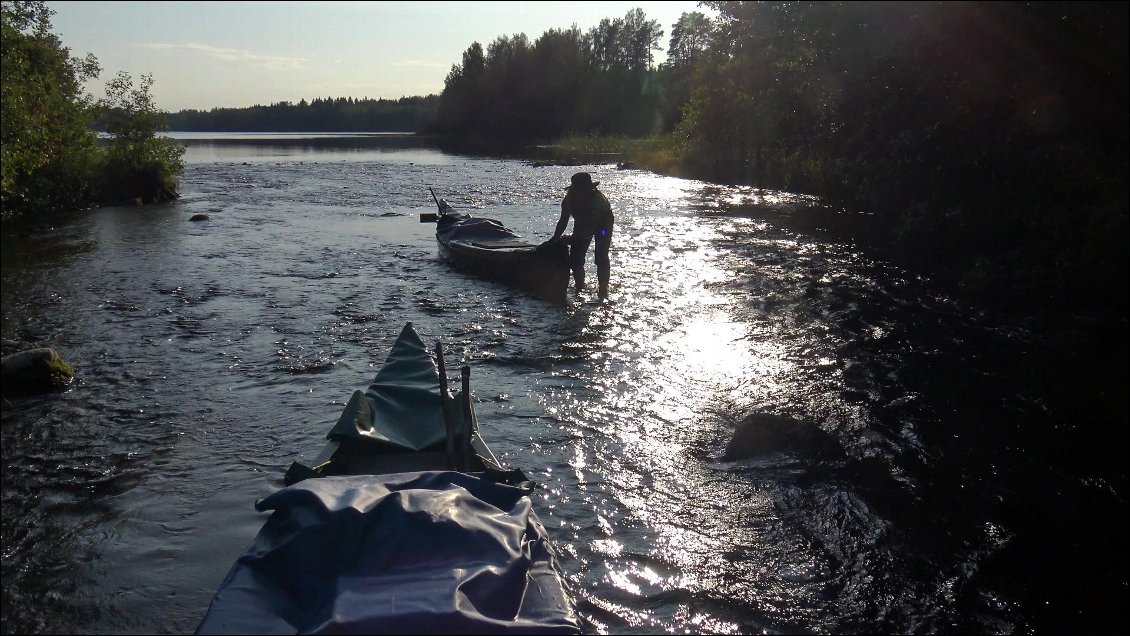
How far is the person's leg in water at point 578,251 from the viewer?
14719 millimetres

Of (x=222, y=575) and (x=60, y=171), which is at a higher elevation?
(x=60, y=171)

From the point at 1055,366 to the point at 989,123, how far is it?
856cm

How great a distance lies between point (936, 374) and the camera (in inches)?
408

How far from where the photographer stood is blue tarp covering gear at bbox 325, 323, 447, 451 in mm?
6543

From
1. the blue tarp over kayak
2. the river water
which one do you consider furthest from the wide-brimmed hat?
the blue tarp over kayak

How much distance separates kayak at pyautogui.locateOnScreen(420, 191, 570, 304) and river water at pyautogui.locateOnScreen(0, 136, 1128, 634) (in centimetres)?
45

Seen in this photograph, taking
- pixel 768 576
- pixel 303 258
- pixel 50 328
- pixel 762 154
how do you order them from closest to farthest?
pixel 768 576
pixel 50 328
pixel 303 258
pixel 762 154

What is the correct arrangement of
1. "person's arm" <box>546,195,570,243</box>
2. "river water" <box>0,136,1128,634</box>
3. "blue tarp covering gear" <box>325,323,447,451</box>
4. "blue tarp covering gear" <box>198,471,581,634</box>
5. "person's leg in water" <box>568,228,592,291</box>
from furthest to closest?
"person's leg in water" <box>568,228,592,291</box> < "person's arm" <box>546,195,570,243</box> < "blue tarp covering gear" <box>325,323,447,451</box> < "river water" <box>0,136,1128,634</box> < "blue tarp covering gear" <box>198,471,581,634</box>

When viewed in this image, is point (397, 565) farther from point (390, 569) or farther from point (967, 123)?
point (967, 123)

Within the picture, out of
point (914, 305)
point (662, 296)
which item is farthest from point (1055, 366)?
point (662, 296)

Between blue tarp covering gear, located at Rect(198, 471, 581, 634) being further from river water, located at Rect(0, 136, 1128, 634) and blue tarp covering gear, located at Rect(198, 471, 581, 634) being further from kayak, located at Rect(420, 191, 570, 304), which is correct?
kayak, located at Rect(420, 191, 570, 304)

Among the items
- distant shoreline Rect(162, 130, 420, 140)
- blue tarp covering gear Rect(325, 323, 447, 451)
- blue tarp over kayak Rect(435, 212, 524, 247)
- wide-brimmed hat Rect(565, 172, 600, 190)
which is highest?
distant shoreline Rect(162, 130, 420, 140)

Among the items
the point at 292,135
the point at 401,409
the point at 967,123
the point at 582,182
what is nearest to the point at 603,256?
the point at 582,182

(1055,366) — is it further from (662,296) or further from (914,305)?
(662,296)
